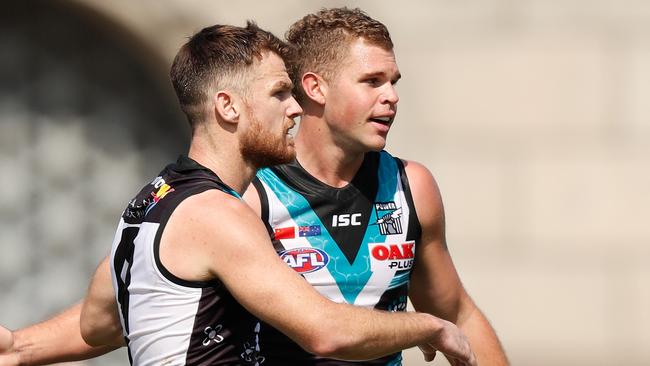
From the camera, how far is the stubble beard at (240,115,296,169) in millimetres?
3697

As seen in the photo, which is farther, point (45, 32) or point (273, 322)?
point (45, 32)

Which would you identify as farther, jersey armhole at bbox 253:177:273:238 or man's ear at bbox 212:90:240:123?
jersey armhole at bbox 253:177:273:238

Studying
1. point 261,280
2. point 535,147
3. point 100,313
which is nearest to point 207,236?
point 261,280

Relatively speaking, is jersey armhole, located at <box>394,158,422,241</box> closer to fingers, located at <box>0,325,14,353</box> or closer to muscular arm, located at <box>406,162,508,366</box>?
muscular arm, located at <box>406,162,508,366</box>

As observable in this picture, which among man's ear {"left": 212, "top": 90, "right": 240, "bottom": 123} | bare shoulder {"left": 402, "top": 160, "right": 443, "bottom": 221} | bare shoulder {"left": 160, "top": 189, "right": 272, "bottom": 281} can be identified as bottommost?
bare shoulder {"left": 402, "top": 160, "right": 443, "bottom": 221}

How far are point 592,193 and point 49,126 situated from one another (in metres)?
2.80

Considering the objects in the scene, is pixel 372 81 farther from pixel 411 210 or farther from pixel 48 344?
pixel 48 344

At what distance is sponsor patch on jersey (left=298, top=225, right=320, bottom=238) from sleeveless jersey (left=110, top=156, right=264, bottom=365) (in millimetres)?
761

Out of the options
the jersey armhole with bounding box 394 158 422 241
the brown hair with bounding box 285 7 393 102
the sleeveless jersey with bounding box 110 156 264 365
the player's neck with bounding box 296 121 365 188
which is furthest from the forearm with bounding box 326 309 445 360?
the brown hair with bounding box 285 7 393 102

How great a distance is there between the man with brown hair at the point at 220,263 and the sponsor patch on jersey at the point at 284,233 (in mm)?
584

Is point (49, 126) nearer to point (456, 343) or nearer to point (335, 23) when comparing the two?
point (335, 23)

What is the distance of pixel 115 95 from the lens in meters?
6.69

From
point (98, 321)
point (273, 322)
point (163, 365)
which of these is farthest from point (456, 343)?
point (98, 321)

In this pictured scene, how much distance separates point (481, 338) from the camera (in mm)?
4703
